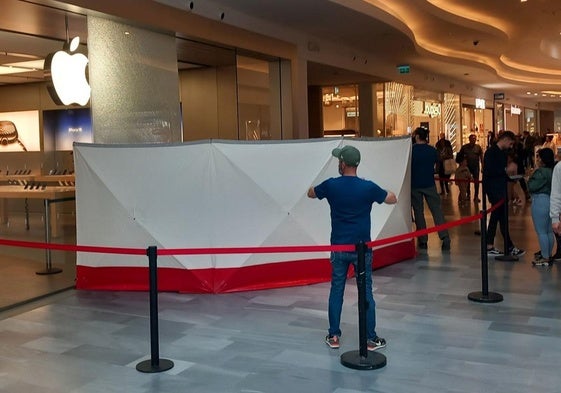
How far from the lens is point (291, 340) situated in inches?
219

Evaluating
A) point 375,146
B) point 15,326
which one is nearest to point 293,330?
point 15,326

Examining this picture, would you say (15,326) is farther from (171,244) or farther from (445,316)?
(445,316)

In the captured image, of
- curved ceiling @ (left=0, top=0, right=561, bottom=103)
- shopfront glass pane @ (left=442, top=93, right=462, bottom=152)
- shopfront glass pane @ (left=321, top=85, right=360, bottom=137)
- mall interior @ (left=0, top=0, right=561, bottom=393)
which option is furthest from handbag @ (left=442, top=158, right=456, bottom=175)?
shopfront glass pane @ (left=442, top=93, right=462, bottom=152)

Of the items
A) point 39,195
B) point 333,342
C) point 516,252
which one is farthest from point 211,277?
point 516,252

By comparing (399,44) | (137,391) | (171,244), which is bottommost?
(137,391)

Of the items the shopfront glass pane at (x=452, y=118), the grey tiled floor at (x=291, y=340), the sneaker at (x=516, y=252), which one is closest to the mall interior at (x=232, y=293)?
the grey tiled floor at (x=291, y=340)

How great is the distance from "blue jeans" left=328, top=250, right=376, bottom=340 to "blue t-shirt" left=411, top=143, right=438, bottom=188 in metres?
5.02

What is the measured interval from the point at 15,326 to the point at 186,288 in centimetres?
199

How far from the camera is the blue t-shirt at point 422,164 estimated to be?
32.4 ft

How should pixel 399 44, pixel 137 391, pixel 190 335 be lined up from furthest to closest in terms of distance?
pixel 399 44, pixel 190 335, pixel 137 391

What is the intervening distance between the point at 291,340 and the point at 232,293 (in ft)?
6.58

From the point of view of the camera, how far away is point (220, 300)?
715cm

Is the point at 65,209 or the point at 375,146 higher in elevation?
the point at 375,146

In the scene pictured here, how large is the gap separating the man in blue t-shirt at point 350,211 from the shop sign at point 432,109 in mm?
22441
